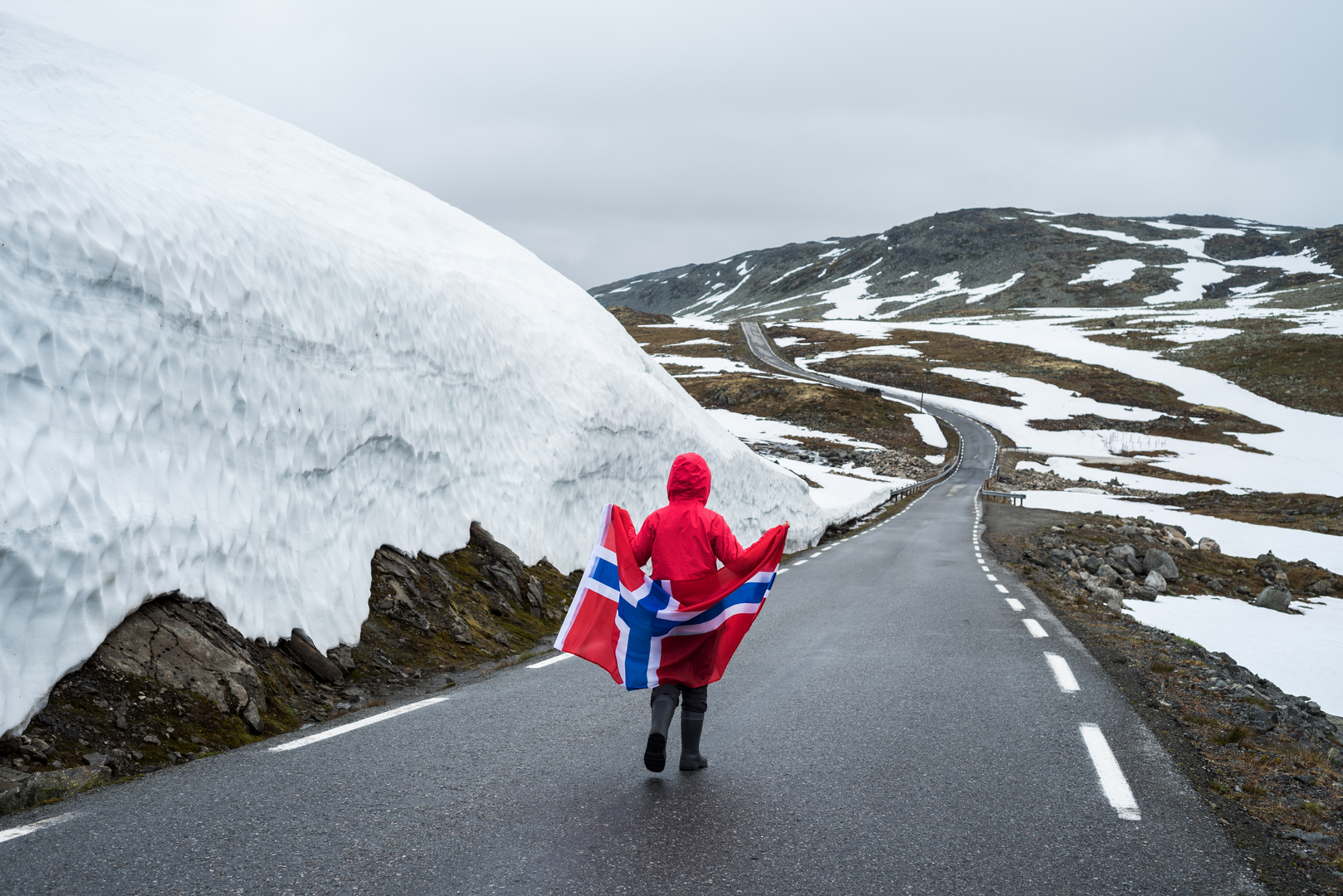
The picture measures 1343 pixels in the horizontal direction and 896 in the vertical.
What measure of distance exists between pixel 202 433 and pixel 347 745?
3.15 m

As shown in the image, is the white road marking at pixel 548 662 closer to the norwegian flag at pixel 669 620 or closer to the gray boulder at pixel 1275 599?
the norwegian flag at pixel 669 620

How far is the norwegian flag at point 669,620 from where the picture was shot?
4922mm

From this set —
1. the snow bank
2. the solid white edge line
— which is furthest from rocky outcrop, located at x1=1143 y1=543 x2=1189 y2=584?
the solid white edge line

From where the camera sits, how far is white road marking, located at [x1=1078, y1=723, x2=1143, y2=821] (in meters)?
4.28

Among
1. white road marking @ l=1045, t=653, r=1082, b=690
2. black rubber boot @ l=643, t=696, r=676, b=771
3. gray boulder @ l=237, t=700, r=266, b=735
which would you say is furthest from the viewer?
white road marking @ l=1045, t=653, r=1082, b=690

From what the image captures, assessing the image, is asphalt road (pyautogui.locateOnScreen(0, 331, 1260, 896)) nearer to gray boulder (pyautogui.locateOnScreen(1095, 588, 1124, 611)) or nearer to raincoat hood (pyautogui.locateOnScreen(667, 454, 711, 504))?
raincoat hood (pyautogui.locateOnScreen(667, 454, 711, 504))

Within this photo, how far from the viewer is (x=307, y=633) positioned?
22.6 feet

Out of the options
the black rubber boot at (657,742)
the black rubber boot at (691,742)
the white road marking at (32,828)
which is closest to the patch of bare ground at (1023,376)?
the black rubber boot at (691,742)

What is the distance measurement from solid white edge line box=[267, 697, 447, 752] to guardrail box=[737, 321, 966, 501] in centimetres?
3523

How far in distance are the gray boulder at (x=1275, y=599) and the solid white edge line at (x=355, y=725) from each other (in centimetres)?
2025

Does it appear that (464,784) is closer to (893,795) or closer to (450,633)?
(893,795)

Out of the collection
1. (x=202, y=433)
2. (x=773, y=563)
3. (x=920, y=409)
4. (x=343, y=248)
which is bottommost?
(x=920, y=409)

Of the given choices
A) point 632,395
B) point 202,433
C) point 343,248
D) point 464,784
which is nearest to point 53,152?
point 202,433

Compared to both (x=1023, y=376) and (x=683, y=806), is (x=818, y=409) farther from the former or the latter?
(x=683, y=806)
